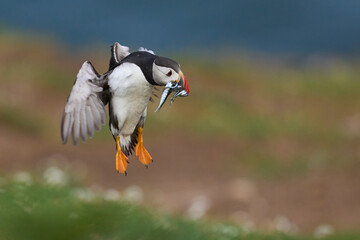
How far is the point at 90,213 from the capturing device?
5691 millimetres

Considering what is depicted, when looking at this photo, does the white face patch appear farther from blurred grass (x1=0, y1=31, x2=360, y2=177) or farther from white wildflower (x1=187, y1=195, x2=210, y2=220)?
blurred grass (x1=0, y1=31, x2=360, y2=177)

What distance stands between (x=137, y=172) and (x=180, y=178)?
968 mm

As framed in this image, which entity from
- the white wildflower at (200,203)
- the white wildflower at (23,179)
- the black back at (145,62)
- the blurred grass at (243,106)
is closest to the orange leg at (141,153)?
the black back at (145,62)

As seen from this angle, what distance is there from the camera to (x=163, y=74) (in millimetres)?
3959

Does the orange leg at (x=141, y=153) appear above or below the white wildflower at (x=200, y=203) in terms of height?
below

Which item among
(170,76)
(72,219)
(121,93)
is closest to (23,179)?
(72,219)

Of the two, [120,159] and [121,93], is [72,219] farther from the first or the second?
[121,93]

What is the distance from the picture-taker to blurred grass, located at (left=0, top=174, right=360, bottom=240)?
520 cm

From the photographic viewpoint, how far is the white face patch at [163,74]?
12.8ft

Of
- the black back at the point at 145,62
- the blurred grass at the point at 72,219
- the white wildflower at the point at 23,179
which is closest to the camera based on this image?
the black back at the point at 145,62

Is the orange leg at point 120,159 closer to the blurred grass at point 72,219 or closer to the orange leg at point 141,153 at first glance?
the orange leg at point 141,153

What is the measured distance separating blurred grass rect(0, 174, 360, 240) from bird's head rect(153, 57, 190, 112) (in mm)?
1675

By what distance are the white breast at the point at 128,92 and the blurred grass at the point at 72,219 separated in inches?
53.1

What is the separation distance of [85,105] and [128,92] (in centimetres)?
25
